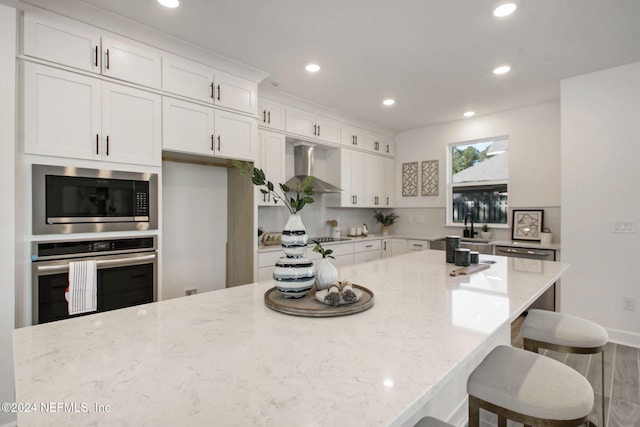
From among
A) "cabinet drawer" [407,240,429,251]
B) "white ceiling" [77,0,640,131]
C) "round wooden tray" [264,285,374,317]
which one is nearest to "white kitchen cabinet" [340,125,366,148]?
"white ceiling" [77,0,640,131]

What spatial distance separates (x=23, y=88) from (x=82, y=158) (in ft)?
1.61

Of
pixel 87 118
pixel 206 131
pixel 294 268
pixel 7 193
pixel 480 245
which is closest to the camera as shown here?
pixel 294 268

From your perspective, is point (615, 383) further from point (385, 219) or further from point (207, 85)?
point (207, 85)

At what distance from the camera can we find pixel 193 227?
3.30m

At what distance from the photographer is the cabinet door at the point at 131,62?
2.24 m

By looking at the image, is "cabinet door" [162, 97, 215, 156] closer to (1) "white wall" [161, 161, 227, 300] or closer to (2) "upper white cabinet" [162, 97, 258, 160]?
(2) "upper white cabinet" [162, 97, 258, 160]

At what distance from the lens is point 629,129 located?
2965mm

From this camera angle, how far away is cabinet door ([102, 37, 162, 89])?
7.34ft

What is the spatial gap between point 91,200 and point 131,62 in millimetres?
1070

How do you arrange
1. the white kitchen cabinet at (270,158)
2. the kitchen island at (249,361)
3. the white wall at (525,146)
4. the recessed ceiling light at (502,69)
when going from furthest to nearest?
the white wall at (525,146) → the white kitchen cabinet at (270,158) → the recessed ceiling light at (502,69) → the kitchen island at (249,361)

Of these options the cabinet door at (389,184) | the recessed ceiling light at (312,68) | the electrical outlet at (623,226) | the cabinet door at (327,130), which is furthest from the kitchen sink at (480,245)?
the recessed ceiling light at (312,68)

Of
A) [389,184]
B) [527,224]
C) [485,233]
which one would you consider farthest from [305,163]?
[527,224]

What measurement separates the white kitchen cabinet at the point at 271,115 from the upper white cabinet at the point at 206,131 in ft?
1.53

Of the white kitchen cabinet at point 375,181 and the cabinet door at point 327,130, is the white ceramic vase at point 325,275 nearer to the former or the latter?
the cabinet door at point 327,130
